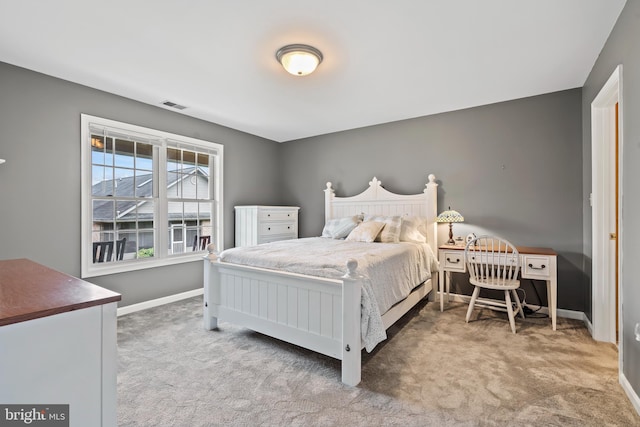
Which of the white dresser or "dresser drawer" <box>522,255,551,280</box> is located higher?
the white dresser

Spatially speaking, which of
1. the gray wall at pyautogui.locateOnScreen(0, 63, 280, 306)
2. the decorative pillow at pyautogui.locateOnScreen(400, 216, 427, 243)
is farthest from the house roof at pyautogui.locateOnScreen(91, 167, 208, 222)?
the decorative pillow at pyautogui.locateOnScreen(400, 216, 427, 243)

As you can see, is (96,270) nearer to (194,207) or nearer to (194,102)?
(194,207)

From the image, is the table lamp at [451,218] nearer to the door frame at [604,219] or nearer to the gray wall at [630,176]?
the door frame at [604,219]

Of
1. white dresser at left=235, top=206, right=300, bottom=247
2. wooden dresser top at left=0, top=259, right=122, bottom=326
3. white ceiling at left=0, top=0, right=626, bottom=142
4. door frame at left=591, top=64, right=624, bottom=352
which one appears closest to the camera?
wooden dresser top at left=0, top=259, right=122, bottom=326

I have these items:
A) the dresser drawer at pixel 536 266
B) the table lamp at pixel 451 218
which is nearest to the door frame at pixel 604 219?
the dresser drawer at pixel 536 266

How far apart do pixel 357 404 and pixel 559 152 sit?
10.9 feet

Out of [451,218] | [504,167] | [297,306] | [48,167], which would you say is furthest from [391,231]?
[48,167]

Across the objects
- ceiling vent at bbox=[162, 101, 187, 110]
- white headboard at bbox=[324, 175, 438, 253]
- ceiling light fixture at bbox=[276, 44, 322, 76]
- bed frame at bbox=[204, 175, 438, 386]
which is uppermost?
ceiling vent at bbox=[162, 101, 187, 110]

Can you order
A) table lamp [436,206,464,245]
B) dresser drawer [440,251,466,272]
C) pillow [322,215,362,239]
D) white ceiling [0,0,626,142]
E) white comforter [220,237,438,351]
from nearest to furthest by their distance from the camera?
white ceiling [0,0,626,142] < white comforter [220,237,438,351] < dresser drawer [440,251,466,272] < table lamp [436,206,464,245] < pillow [322,215,362,239]

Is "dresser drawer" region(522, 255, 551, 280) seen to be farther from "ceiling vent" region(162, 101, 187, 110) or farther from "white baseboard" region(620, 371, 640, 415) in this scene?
Result: "ceiling vent" region(162, 101, 187, 110)

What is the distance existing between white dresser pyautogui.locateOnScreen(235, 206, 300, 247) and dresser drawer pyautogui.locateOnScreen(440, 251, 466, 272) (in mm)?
2472

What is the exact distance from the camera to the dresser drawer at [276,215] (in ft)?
14.8

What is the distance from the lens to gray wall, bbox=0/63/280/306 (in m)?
2.67

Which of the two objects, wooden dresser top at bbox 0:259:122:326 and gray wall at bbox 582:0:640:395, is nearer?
wooden dresser top at bbox 0:259:122:326
